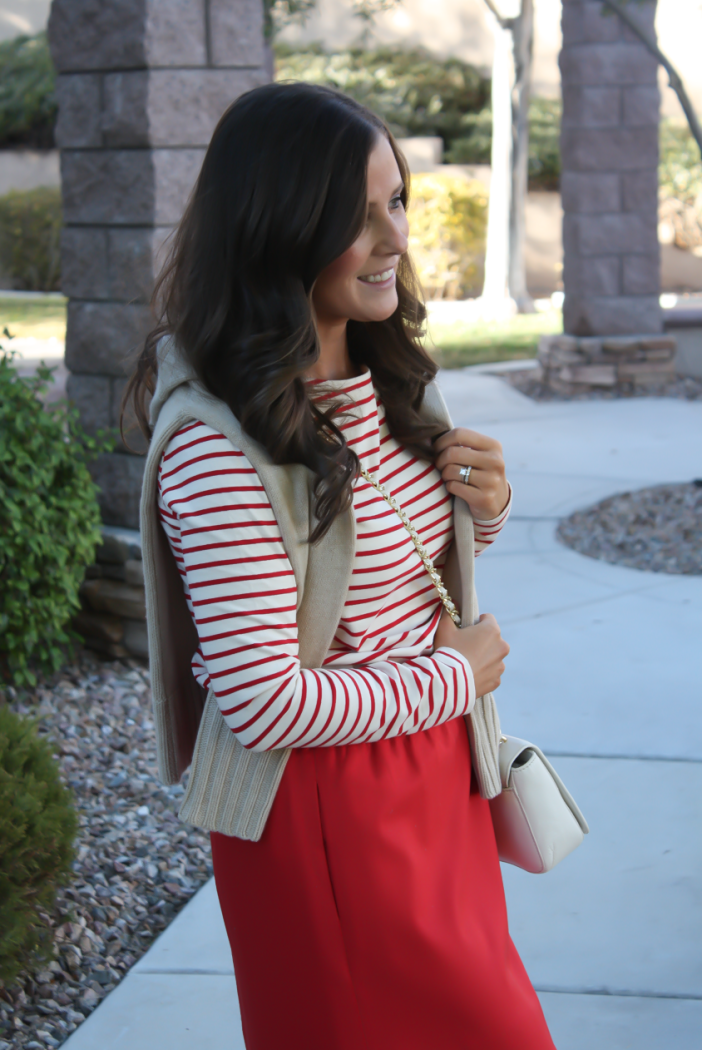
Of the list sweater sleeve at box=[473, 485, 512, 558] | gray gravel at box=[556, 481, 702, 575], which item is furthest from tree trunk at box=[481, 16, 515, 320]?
sweater sleeve at box=[473, 485, 512, 558]

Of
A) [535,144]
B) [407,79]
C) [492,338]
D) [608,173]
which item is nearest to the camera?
[608,173]

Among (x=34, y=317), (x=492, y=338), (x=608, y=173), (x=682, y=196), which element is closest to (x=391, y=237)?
(x=608, y=173)

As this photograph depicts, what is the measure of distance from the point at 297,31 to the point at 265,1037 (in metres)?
23.1

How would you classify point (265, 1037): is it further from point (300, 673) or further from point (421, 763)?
point (300, 673)

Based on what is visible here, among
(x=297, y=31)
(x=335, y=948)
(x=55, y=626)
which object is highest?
(x=297, y=31)

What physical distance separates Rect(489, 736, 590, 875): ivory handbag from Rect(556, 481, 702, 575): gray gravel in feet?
11.8

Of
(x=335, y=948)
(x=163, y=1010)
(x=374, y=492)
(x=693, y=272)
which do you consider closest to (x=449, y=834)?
(x=335, y=948)

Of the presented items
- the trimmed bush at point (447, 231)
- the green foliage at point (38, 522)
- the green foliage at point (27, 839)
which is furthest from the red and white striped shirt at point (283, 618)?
the trimmed bush at point (447, 231)

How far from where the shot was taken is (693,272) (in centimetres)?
1881

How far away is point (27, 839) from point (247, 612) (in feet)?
4.12

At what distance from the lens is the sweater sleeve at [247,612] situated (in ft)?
4.00

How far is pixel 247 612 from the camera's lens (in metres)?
1.22

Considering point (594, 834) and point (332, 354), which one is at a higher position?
point (332, 354)

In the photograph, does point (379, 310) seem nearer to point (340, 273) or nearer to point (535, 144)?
point (340, 273)
